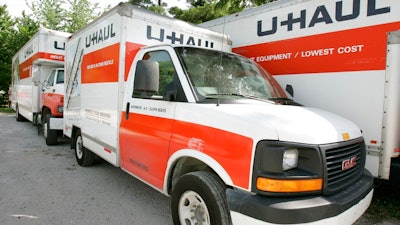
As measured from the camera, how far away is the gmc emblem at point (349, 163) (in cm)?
273

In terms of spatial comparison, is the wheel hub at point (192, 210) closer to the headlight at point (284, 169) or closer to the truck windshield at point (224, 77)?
the headlight at point (284, 169)

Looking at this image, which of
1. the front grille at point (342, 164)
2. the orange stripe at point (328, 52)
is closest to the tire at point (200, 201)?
the front grille at point (342, 164)

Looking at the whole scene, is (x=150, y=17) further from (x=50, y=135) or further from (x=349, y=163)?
(x=50, y=135)

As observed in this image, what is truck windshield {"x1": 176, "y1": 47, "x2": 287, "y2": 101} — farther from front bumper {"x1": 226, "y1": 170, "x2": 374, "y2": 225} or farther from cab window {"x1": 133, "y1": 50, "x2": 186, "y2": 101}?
front bumper {"x1": 226, "y1": 170, "x2": 374, "y2": 225}

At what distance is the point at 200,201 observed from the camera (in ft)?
9.46

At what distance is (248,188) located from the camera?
240 cm

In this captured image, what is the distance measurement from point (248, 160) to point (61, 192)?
137 inches

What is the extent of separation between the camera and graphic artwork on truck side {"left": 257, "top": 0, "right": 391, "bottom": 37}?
12.5 ft

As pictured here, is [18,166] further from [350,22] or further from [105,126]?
[350,22]

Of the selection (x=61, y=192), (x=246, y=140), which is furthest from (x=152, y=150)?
(x=61, y=192)

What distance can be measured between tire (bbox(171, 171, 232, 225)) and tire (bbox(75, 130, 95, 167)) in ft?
11.5

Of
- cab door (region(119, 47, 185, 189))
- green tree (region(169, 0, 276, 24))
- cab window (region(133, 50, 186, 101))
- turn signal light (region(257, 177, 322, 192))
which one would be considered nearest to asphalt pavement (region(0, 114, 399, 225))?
cab door (region(119, 47, 185, 189))

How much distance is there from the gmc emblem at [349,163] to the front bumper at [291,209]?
25cm

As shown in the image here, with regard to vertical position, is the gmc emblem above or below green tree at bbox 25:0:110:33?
below
